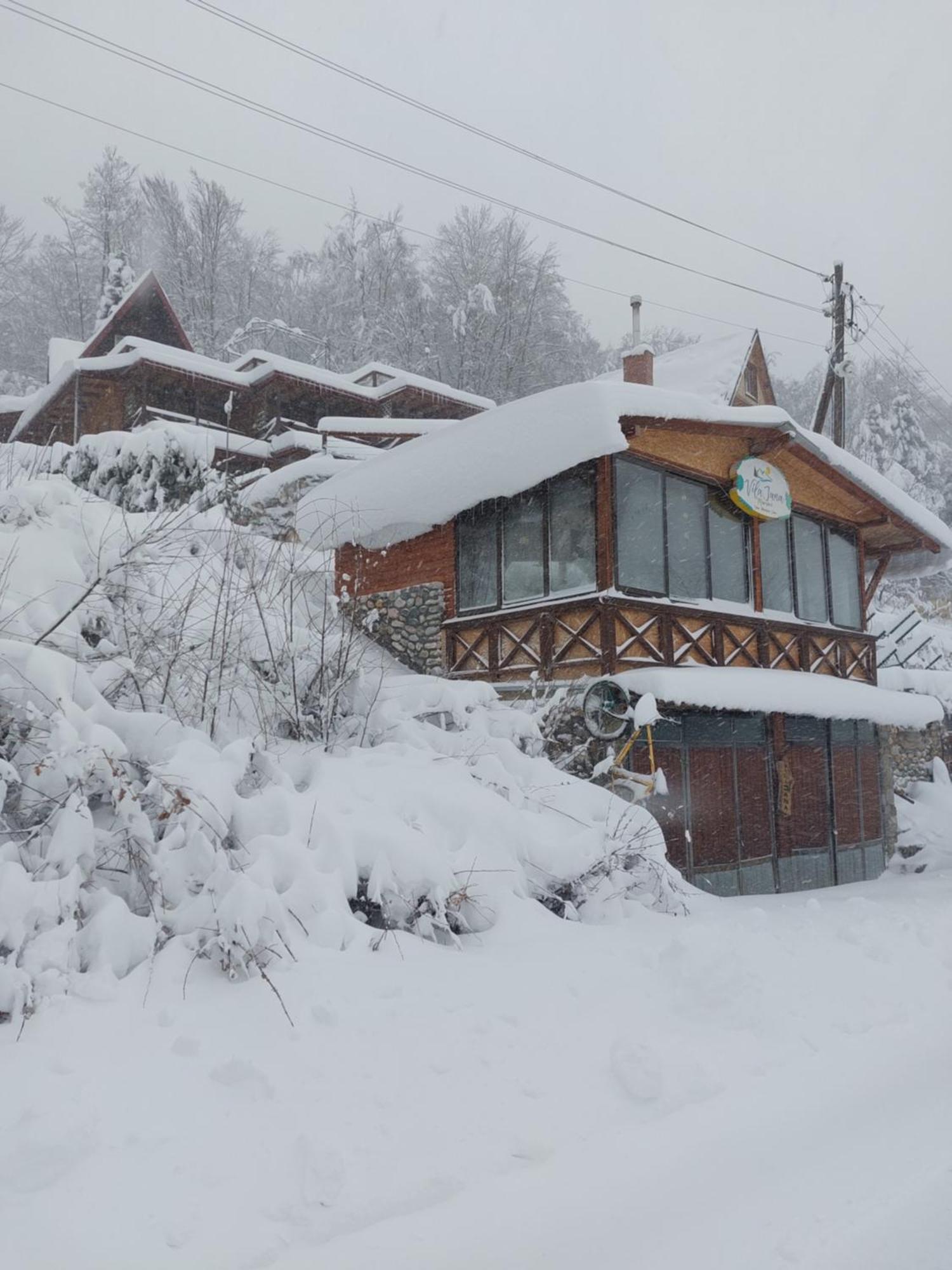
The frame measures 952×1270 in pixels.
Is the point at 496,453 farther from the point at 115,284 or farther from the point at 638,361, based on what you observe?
the point at 115,284

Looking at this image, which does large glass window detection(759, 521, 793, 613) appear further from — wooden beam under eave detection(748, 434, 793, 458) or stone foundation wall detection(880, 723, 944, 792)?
stone foundation wall detection(880, 723, 944, 792)

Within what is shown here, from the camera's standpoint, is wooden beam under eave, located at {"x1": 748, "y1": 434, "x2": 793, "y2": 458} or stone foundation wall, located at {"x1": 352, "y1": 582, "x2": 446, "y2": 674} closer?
wooden beam under eave, located at {"x1": 748, "y1": 434, "x2": 793, "y2": 458}

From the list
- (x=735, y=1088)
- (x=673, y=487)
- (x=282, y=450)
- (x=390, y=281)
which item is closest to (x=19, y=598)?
(x=735, y=1088)

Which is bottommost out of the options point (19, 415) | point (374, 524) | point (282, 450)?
point (374, 524)

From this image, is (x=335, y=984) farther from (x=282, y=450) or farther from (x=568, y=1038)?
(x=282, y=450)

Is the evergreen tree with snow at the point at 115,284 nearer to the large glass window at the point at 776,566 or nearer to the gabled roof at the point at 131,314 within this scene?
the gabled roof at the point at 131,314

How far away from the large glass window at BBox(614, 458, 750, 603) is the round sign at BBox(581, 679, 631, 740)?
4.84 ft

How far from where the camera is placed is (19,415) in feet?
90.3

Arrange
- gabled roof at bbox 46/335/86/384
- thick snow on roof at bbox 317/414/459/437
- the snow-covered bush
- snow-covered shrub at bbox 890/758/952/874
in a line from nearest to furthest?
the snow-covered bush < snow-covered shrub at bbox 890/758/952/874 < thick snow on roof at bbox 317/414/459/437 < gabled roof at bbox 46/335/86/384

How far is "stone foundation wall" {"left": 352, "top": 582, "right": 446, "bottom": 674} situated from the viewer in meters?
12.4

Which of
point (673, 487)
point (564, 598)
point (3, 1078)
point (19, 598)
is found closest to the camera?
point (3, 1078)

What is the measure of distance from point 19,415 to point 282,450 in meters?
10.6

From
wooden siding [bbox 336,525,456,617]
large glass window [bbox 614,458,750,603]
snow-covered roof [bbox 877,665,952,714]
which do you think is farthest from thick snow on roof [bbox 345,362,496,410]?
large glass window [bbox 614,458,750,603]

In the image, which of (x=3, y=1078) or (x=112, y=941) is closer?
(x=3, y=1078)
